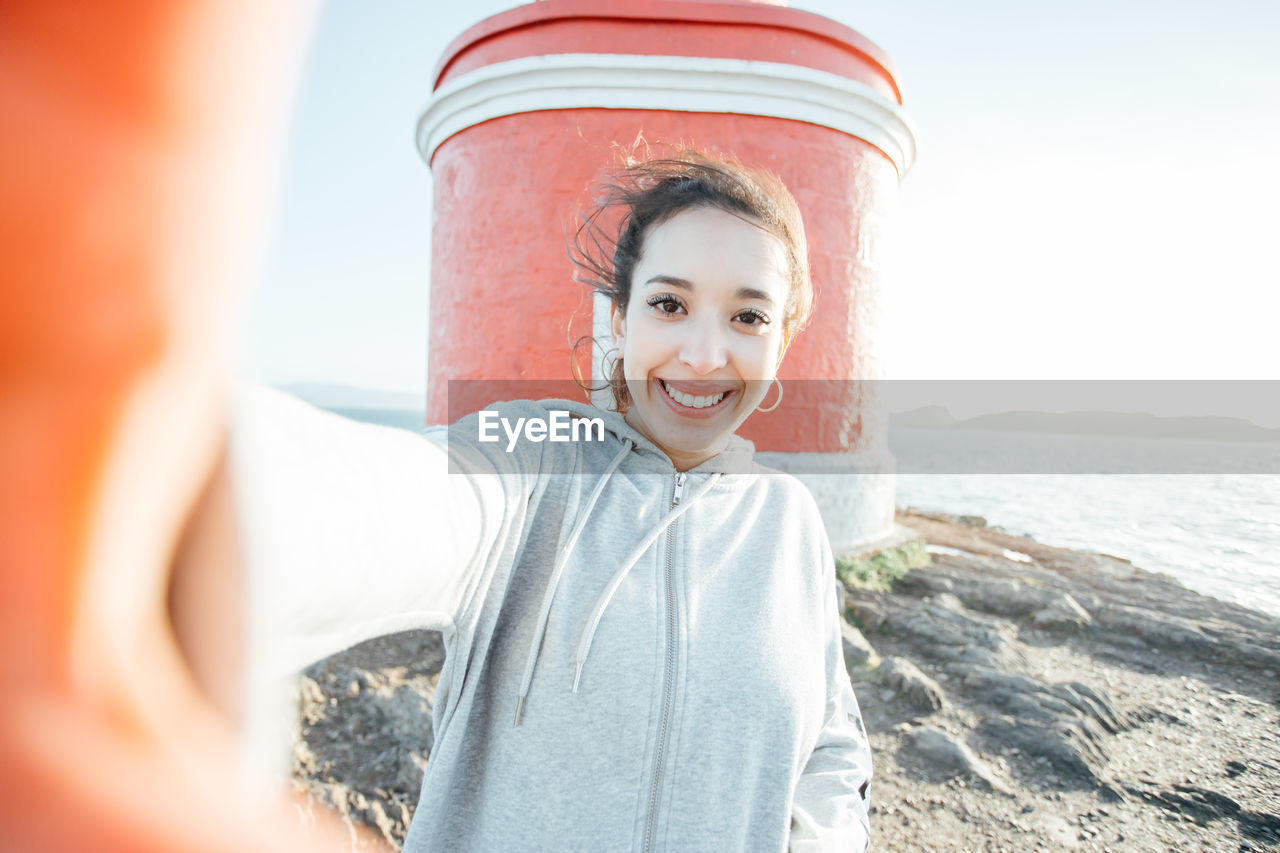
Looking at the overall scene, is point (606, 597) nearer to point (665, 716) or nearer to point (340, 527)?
point (665, 716)

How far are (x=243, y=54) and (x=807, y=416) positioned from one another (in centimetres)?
578

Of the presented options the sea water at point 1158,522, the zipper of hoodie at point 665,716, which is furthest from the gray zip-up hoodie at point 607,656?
the sea water at point 1158,522

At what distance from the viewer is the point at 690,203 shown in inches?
55.1

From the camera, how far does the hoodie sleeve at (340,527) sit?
1.12ft

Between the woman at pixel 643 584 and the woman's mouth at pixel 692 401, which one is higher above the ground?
the woman's mouth at pixel 692 401

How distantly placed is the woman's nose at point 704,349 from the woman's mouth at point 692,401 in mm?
70

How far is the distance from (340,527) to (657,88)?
5.32 m

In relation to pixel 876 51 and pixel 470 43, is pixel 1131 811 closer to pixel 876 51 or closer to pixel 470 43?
pixel 876 51

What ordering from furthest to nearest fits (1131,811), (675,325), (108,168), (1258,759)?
1. (1258,759)
2. (1131,811)
3. (675,325)
4. (108,168)

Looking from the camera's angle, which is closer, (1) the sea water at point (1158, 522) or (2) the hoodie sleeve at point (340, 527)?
(2) the hoodie sleeve at point (340, 527)

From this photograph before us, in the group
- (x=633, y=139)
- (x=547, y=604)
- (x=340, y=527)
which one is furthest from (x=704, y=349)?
(x=633, y=139)

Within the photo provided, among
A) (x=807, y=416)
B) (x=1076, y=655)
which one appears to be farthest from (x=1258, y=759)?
(x=807, y=416)

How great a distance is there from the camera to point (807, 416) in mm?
5770

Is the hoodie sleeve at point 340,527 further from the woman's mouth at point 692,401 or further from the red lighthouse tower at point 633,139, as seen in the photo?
the red lighthouse tower at point 633,139
